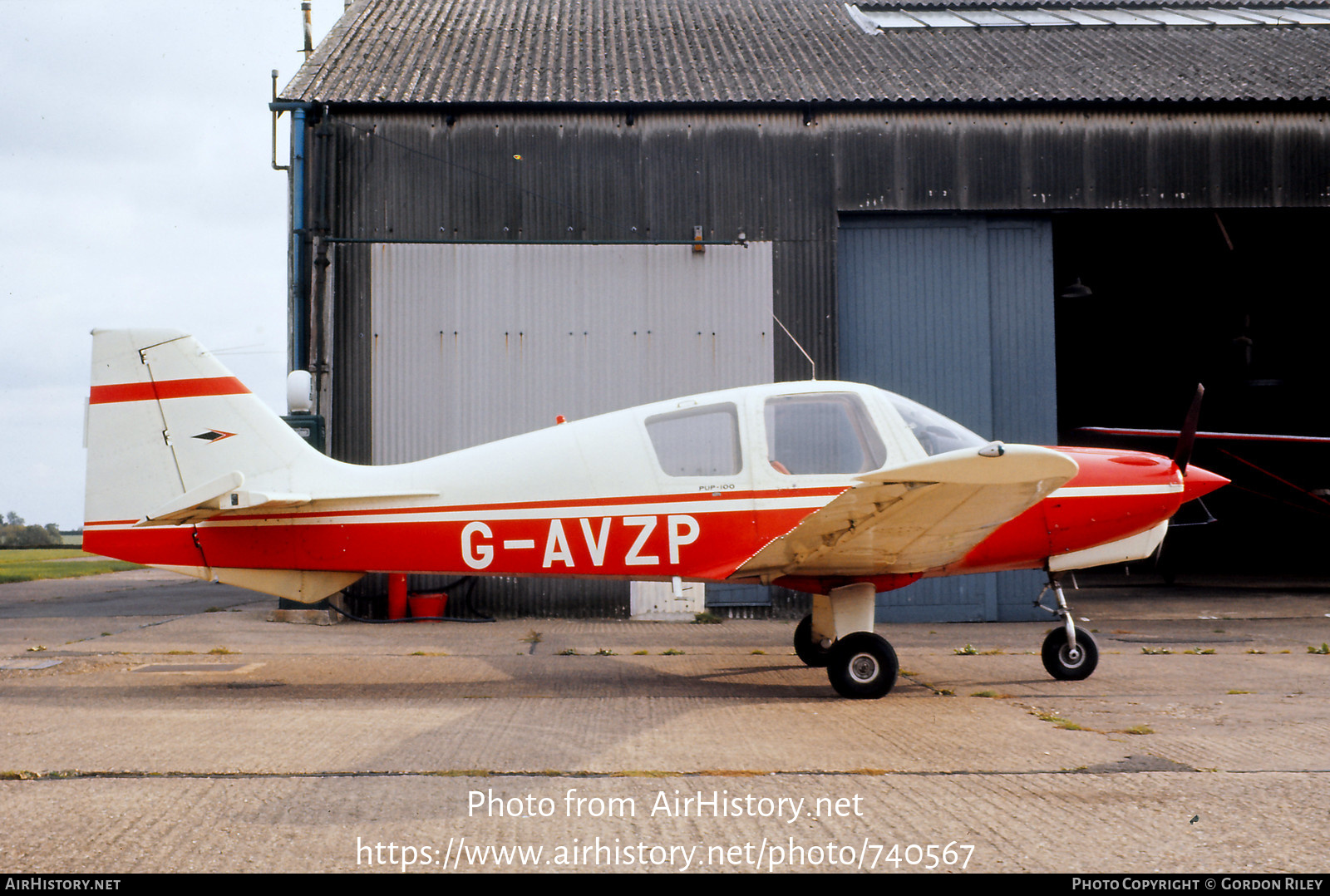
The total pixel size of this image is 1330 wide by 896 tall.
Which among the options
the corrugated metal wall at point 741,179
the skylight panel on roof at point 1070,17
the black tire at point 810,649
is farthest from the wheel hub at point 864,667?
the skylight panel on roof at point 1070,17

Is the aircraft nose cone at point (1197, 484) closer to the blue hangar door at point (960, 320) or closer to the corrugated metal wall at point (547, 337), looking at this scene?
the blue hangar door at point (960, 320)

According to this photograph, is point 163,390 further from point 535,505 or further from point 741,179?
point 741,179

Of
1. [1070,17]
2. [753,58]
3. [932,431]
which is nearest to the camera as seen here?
[932,431]

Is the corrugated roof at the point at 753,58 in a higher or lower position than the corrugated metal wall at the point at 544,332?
higher

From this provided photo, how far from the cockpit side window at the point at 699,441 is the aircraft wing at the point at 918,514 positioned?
0.72 m

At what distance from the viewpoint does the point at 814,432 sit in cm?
583

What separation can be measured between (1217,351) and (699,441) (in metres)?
21.9

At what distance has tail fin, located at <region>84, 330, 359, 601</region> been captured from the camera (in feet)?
18.7

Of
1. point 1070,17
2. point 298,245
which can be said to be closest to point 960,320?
point 1070,17

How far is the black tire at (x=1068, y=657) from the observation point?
20.5 ft

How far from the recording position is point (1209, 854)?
2.82 m

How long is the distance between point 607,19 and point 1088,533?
447 inches

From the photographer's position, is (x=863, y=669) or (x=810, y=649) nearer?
(x=863, y=669)
